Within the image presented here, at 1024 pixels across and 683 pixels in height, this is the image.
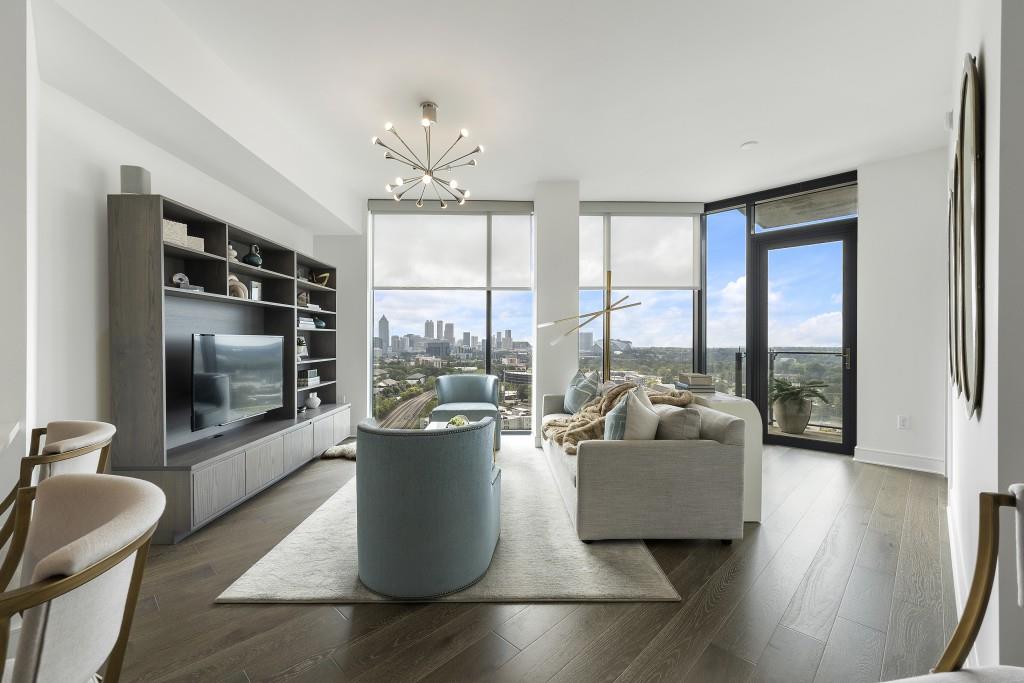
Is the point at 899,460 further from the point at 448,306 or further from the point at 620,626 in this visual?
the point at 448,306

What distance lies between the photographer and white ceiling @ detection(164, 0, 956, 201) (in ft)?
7.40

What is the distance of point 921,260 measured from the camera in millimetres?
3850

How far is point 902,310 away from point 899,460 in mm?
1401

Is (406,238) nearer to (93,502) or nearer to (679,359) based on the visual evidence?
(679,359)

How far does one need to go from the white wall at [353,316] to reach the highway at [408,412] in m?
0.30

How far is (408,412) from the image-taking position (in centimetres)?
528

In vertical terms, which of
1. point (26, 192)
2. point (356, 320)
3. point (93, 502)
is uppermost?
point (26, 192)

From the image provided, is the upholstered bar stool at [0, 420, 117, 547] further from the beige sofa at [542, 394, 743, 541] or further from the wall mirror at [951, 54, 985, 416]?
the wall mirror at [951, 54, 985, 416]

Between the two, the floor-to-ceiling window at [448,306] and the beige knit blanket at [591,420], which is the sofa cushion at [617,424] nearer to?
the beige knit blanket at [591,420]

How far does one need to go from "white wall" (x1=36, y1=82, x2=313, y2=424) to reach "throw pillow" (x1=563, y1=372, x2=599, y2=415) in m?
3.47

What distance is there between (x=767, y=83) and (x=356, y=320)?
4536 mm

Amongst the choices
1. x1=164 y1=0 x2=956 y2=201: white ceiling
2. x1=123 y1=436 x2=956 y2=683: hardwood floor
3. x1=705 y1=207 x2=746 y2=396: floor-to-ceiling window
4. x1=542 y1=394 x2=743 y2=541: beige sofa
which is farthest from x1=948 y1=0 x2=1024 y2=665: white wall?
x1=705 y1=207 x2=746 y2=396: floor-to-ceiling window

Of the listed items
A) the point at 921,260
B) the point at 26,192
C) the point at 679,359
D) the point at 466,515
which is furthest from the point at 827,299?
the point at 26,192

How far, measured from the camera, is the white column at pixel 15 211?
5.41 ft
